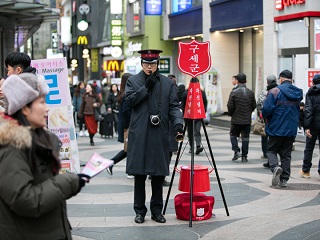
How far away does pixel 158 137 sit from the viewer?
855cm

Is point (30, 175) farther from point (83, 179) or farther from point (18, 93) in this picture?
point (18, 93)

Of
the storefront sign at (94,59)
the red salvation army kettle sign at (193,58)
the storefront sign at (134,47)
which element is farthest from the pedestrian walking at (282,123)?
the storefront sign at (94,59)

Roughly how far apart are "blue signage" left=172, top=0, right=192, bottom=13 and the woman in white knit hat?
1218 inches

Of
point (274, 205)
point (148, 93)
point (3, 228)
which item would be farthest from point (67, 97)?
point (3, 228)

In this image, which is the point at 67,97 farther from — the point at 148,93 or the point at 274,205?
the point at 274,205

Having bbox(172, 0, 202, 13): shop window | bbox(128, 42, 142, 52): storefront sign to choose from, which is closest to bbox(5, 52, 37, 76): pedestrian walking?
bbox(172, 0, 202, 13): shop window

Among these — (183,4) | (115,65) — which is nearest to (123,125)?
(183,4)

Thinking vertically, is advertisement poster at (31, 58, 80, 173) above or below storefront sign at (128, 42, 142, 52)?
below

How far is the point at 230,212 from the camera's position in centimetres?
945

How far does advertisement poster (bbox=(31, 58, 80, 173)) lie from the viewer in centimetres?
829

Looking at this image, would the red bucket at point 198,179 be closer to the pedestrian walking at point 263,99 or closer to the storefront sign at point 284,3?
the pedestrian walking at point 263,99

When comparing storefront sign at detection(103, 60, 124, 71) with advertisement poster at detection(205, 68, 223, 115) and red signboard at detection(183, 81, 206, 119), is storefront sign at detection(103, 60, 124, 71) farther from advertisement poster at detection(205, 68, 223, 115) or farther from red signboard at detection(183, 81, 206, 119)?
red signboard at detection(183, 81, 206, 119)

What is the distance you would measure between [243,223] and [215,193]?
2.39 m

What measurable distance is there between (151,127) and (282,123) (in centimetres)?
357
